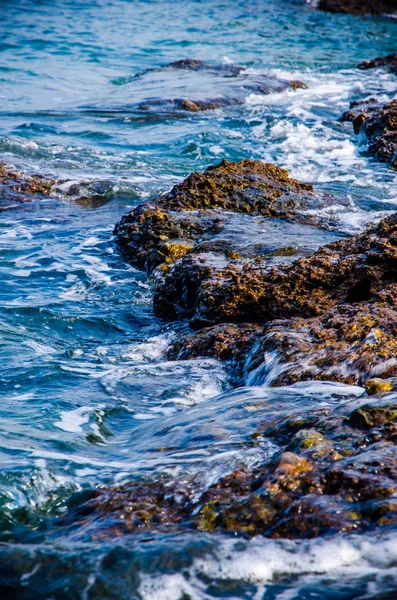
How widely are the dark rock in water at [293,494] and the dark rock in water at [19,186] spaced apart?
20.3 ft

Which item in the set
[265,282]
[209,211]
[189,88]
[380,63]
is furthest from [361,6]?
[265,282]

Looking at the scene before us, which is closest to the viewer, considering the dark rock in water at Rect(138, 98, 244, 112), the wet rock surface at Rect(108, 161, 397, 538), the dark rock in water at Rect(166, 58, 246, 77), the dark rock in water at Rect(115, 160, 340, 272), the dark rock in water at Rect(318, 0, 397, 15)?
the wet rock surface at Rect(108, 161, 397, 538)

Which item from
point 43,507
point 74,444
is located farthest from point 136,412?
point 43,507

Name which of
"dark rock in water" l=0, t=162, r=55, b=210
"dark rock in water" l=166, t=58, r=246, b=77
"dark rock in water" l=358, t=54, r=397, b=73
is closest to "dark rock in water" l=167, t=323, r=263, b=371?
"dark rock in water" l=0, t=162, r=55, b=210

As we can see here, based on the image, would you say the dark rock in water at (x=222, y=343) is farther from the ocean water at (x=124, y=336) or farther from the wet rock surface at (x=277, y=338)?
the ocean water at (x=124, y=336)

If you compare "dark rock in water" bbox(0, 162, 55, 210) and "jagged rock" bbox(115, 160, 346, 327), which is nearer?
"jagged rock" bbox(115, 160, 346, 327)

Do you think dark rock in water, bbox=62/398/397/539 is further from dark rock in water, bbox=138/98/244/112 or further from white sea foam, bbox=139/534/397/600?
dark rock in water, bbox=138/98/244/112

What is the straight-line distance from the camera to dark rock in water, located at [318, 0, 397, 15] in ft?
93.2

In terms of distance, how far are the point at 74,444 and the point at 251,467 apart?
1114 mm

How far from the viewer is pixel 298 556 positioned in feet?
7.47

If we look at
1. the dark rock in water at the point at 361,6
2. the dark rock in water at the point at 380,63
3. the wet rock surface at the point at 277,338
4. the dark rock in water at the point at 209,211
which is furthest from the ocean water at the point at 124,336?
the dark rock in water at the point at 361,6

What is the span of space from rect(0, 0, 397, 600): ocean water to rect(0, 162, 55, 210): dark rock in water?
0.69 feet

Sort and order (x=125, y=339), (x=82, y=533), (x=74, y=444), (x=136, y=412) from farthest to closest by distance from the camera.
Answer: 1. (x=125, y=339)
2. (x=136, y=412)
3. (x=74, y=444)
4. (x=82, y=533)

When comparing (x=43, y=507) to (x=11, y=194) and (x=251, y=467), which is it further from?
(x=11, y=194)
